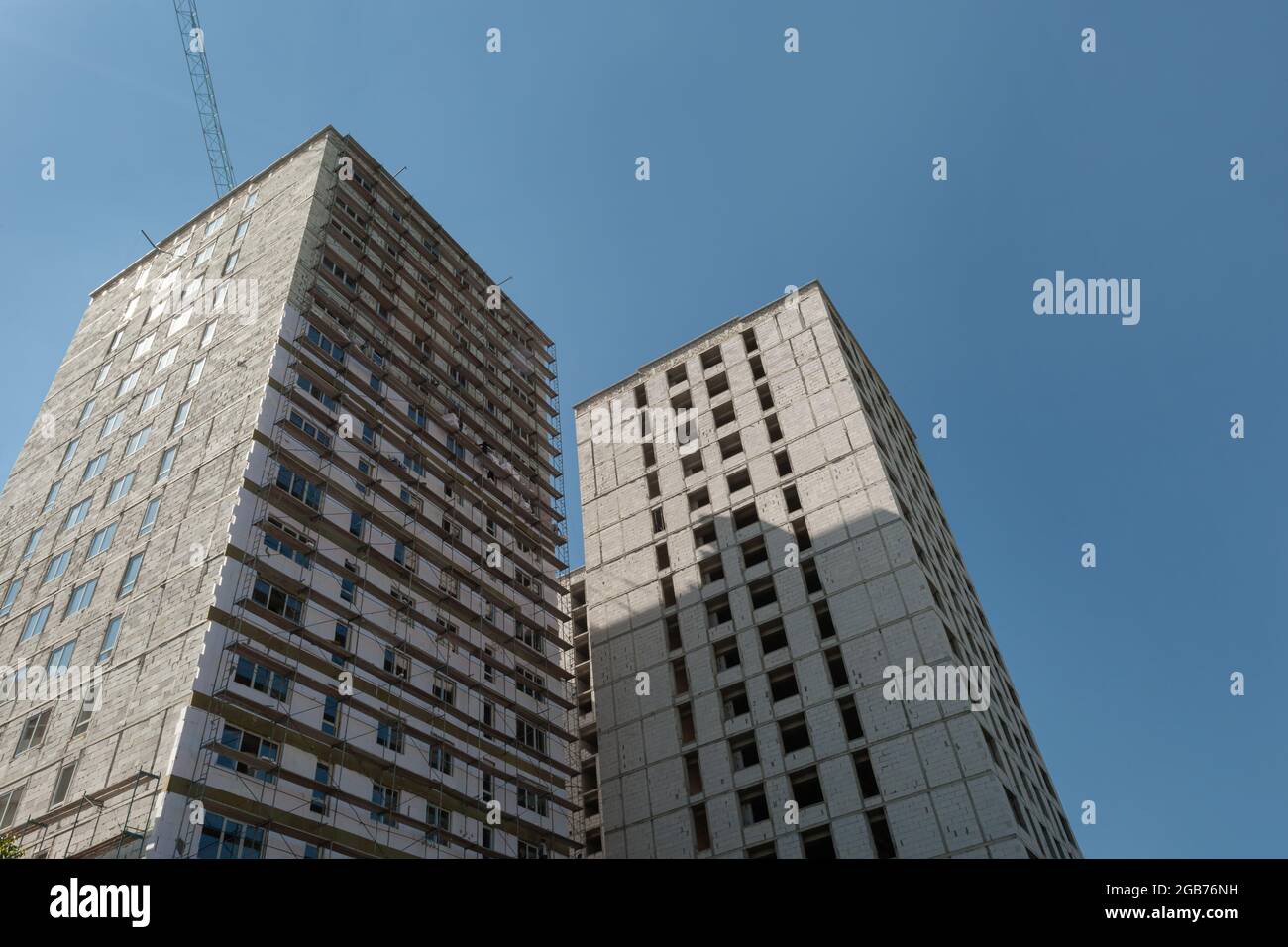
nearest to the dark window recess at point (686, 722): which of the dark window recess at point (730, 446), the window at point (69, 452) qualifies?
the dark window recess at point (730, 446)

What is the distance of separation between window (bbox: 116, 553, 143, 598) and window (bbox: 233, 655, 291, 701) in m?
8.26

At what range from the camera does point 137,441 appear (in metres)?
51.5

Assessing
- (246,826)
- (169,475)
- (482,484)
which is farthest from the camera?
(482,484)

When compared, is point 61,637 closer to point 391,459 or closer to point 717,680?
point 391,459

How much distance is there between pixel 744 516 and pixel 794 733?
13.9m

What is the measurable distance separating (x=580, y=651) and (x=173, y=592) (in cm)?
3480

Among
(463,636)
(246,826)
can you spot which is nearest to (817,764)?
(463,636)

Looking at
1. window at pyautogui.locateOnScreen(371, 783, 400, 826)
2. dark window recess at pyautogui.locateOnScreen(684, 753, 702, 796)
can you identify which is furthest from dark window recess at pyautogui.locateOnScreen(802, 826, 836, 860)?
window at pyautogui.locateOnScreen(371, 783, 400, 826)

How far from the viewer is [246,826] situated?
3444 cm

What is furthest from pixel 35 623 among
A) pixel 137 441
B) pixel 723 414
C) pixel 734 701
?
pixel 723 414

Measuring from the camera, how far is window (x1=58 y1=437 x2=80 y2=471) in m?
55.0

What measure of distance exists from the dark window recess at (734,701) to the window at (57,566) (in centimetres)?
3110

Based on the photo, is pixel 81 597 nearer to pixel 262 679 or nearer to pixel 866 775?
pixel 262 679

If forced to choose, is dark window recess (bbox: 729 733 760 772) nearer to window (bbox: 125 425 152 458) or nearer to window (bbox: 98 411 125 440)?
window (bbox: 125 425 152 458)
